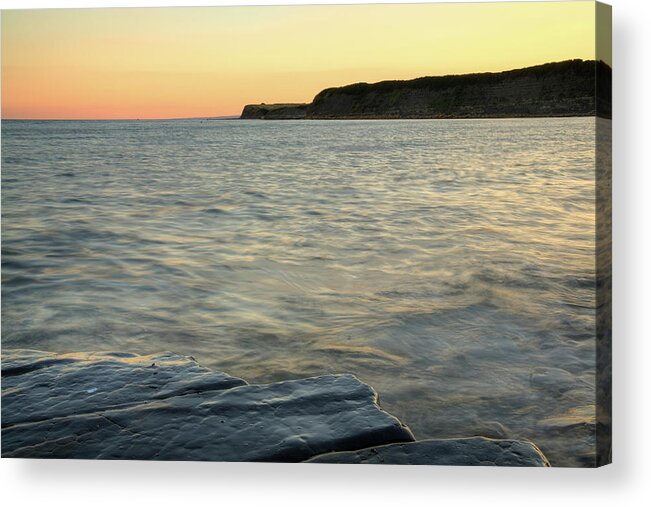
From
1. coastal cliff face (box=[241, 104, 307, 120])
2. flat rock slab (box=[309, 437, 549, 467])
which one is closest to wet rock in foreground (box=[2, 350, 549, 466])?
flat rock slab (box=[309, 437, 549, 467])

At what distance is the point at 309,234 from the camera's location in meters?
4.62

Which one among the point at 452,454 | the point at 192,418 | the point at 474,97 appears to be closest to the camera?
the point at 452,454

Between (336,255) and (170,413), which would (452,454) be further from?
(170,413)

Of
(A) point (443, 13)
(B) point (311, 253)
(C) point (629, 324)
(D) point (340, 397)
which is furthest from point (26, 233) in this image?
(C) point (629, 324)

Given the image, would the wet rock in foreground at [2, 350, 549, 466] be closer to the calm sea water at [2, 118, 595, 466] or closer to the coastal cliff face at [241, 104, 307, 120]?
the calm sea water at [2, 118, 595, 466]

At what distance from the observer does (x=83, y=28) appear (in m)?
4.71

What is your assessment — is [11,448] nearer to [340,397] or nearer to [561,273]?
[340,397]

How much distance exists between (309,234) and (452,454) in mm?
1331

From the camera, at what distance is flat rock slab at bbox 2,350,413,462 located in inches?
170

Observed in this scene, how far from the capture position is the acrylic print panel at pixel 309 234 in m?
4.30

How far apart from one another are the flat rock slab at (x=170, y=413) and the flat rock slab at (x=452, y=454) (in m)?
0.04

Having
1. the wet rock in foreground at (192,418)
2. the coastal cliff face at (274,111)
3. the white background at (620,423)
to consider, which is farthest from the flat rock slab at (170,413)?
the coastal cliff face at (274,111)

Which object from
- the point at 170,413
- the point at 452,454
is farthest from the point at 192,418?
the point at 452,454

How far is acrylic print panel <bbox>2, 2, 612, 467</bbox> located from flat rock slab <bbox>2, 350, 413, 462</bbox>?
0.01 metres
